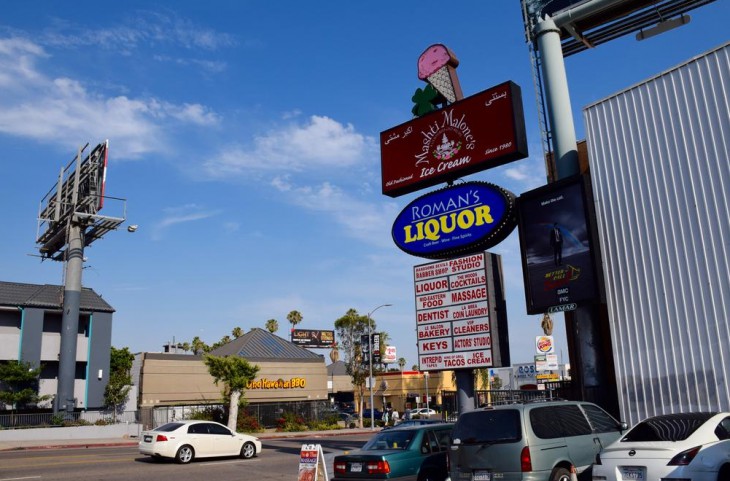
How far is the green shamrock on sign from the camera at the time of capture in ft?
74.3

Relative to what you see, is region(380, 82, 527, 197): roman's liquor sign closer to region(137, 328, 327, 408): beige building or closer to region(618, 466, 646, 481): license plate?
region(618, 466, 646, 481): license plate

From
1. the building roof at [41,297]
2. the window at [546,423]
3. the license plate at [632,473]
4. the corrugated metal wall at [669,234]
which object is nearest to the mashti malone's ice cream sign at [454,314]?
the corrugated metal wall at [669,234]

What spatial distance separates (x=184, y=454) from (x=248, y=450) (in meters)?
2.67

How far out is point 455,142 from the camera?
840 inches

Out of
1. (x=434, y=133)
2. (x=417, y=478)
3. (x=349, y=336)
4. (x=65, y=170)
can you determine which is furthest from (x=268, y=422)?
(x=417, y=478)

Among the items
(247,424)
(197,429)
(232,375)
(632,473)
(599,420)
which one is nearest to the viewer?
(632,473)

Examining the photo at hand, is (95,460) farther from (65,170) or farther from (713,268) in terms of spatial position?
(65,170)

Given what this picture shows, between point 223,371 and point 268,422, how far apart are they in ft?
28.0

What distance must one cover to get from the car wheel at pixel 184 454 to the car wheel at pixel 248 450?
2.08m

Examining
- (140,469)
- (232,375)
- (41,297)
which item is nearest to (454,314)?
(140,469)

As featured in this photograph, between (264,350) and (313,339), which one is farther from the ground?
(313,339)

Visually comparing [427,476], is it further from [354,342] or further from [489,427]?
[354,342]

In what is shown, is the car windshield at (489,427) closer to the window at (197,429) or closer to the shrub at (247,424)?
the window at (197,429)

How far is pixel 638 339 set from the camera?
1530 centimetres
